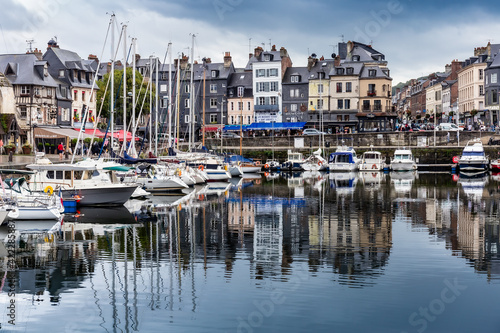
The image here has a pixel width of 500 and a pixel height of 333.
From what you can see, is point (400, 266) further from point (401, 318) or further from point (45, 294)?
point (45, 294)

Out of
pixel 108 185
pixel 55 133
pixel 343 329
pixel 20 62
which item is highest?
pixel 20 62

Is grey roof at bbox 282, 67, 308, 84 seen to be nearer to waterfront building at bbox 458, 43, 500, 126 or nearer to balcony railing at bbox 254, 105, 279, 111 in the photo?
balcony railing at bbox 254, 105, 279, 111

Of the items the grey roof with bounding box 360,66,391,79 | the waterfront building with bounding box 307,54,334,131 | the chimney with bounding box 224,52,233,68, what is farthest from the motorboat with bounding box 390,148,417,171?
the chimney with bounding box 224,52,233,68

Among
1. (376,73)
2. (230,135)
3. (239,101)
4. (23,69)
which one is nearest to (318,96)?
(376,73)

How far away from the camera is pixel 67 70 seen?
75250 mm

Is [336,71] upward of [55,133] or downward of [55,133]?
upward

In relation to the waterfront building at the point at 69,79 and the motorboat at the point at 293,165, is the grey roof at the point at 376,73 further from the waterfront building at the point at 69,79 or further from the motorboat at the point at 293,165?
the waterfront building at the point at 69,79

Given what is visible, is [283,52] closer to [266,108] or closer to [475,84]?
[266,108]

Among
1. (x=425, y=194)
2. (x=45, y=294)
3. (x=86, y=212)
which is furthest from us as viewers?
(x=425, y=194)

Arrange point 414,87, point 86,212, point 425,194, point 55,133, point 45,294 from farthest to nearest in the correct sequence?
point 414,87 < point 55,133 < point 425,194 < point 86,212 < point 45,294

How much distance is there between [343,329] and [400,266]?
629 centimetres

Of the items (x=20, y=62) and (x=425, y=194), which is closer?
(x=425, y=194)

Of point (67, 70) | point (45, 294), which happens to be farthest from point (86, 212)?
point (67, 70)

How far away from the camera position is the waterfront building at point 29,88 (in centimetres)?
6675
